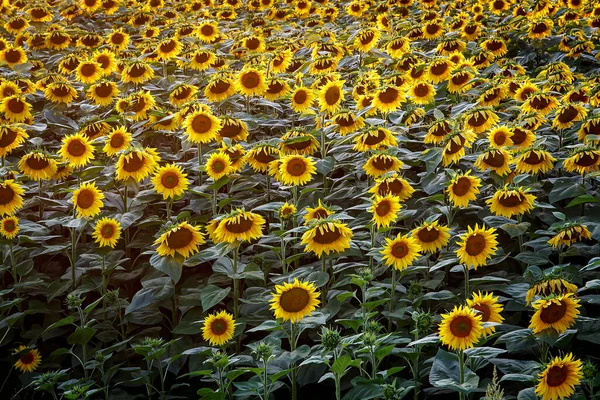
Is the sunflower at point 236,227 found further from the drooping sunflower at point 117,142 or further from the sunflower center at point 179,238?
the drooping sunflower at point 117,142

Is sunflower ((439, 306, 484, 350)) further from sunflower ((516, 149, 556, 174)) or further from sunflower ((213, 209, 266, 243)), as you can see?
sunflower ((516, 149, 556, 174))

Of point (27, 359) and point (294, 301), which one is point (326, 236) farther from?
point (27, 359)

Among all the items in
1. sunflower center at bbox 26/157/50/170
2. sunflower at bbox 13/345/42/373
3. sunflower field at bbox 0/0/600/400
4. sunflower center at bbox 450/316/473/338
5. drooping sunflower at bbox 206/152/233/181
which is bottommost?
sunflower at bbox 13/345/42/373

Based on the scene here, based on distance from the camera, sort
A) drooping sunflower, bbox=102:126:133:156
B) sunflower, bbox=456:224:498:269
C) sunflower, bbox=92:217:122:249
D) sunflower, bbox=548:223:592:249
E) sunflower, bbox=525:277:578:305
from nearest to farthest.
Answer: sunflower, bbox=525:277:578:305
sunflower, bbox=456:224:498:269
sunflower, bbox=548:223:592:249
sunflower, bbox=92:217:122:249
drooping sunflower, bbox=102:126:133:156

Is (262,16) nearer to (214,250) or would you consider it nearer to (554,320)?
(214,250)

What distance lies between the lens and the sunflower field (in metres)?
3.32

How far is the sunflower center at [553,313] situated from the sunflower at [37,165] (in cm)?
315

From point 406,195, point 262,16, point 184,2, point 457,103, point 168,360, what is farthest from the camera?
point 184,2

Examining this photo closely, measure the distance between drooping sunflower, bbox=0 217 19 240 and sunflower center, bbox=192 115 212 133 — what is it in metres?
1.25

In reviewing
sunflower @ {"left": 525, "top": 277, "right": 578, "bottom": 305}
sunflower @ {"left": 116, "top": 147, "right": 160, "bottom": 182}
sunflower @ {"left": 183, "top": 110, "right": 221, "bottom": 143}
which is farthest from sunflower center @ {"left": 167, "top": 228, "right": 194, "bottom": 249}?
sunflower @ {"left": 525, "top": 277, "right": 578, "bottom": 305}

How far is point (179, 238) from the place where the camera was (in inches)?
149

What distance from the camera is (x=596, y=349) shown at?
3.52 meters

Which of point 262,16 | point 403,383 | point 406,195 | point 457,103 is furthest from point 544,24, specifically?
point 403,383

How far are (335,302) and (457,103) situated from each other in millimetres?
2566
